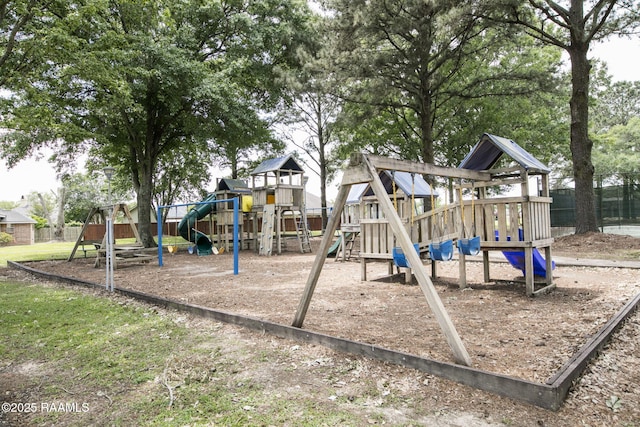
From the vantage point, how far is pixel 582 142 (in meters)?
14.3

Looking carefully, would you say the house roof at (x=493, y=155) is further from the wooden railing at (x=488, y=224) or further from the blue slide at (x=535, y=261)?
the blue slide at (x=535, y=261)

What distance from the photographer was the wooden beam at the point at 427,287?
346 centimetres

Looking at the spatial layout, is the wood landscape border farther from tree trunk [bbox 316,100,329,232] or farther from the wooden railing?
tree trunk [bbox 316,100,329,232]

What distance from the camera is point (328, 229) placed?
4414 mm

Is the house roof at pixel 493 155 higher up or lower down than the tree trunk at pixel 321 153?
lower down

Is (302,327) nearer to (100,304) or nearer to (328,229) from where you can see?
(328,229)

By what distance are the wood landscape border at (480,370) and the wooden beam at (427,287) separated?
0.61 feet

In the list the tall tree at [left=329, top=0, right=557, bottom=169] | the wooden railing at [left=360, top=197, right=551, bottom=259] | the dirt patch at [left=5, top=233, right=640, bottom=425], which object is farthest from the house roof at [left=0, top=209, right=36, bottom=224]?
the wooden railing at [left=360, top=197, right=551, bottom=259]

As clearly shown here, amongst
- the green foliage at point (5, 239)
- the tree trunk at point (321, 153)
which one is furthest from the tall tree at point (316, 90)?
the green foliage at point (5, 239)

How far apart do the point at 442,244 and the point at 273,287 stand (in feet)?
11.6

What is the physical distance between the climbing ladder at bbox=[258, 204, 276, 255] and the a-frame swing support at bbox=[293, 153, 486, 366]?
471 inches

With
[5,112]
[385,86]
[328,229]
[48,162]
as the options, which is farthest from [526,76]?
[48,162]

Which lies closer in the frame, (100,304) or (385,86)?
(100,304)

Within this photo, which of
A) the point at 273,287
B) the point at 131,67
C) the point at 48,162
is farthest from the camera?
the point at 48,162
